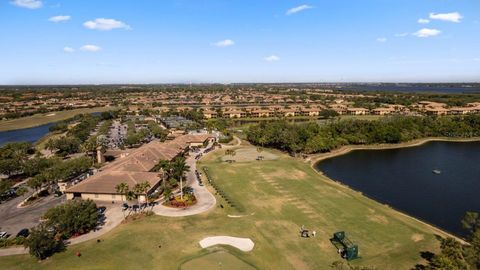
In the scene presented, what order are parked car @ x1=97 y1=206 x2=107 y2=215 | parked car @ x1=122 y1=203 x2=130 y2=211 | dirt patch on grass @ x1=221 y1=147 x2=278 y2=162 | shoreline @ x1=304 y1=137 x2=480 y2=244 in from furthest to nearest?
1. dirt patch on grass @ x1=221 y1=147 x2=278 y2=162
2. parked car @ x1=122 y1=203 x2=130 y2=211
3. parked car @ x1=97 y1=206 x2=107 y2=215
4. shoreline @ x1=304 y1=137 x2=480 y2=244

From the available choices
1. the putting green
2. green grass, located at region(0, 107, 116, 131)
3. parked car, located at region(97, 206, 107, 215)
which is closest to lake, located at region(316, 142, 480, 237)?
the putting green

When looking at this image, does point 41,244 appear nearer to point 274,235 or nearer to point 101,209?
point 101,209

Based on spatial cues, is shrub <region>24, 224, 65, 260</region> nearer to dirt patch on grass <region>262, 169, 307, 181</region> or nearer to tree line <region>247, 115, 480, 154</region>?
dirt patch on grass <region>262, 169, 307, 181</region>

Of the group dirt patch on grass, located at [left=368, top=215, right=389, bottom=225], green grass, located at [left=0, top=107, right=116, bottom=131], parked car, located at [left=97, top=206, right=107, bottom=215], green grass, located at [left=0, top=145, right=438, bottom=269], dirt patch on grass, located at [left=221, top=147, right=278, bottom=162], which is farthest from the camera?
green grass, located at [left=0, top=107, right=116, bottom=131]

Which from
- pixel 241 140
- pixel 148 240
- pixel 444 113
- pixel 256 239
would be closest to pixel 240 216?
pixel 256 239

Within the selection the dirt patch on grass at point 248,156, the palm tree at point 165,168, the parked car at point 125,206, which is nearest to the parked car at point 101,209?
the parked car at point 125,206

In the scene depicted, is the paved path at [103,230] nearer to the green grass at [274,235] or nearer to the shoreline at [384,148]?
the green grass at [274,235]
